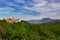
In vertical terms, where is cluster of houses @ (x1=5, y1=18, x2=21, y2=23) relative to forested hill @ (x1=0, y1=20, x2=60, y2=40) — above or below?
above

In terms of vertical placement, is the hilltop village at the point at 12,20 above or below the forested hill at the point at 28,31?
above

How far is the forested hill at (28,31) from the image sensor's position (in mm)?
3503

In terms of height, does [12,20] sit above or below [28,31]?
above

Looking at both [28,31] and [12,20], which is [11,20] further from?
[28,31]

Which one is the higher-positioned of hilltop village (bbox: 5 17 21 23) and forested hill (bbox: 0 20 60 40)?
hilltop village (bbox: 5 17 21 23)

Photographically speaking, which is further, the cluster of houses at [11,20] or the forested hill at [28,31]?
the cluster of houses at [11,20]

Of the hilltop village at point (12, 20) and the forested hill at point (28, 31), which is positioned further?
the hilltop village at point (12, 20)

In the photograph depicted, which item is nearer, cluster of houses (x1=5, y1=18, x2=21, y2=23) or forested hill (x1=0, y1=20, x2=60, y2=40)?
forested hill (x1=0, y1=20, x2=60, y2=40)

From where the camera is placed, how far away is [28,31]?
12.3 ft

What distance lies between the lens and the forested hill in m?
3.50

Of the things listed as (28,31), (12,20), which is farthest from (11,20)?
(28,31)

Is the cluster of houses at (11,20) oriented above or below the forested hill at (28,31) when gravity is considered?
above

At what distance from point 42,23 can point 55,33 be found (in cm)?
31

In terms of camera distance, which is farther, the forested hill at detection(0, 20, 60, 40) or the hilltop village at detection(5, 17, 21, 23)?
the hilltop village at detection(5, 17, 21, 23)
